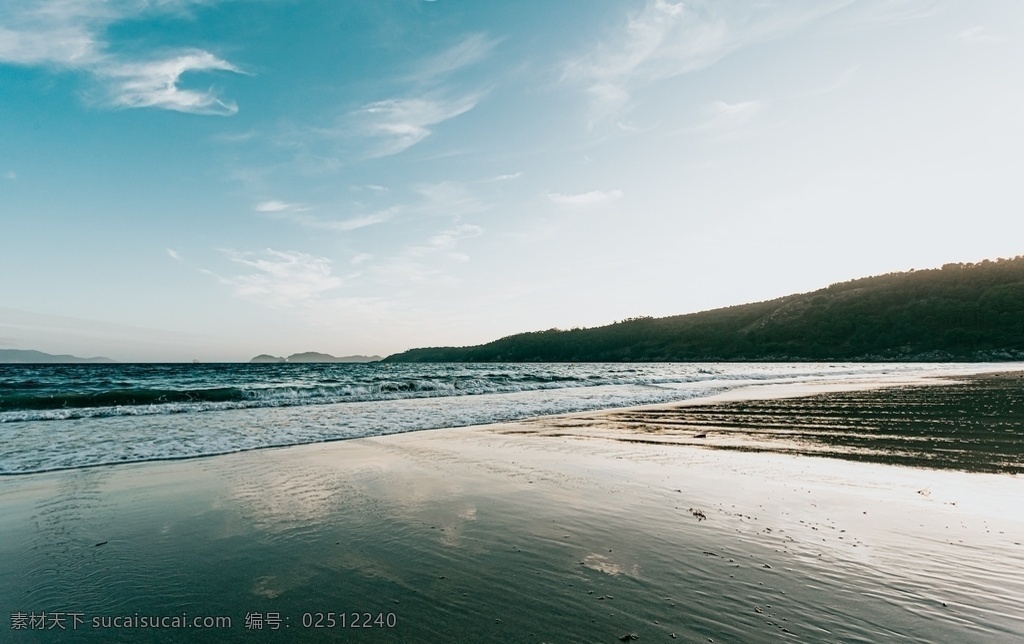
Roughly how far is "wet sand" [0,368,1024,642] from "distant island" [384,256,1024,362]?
3804 inches

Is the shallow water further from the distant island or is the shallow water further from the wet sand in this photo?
the distant island

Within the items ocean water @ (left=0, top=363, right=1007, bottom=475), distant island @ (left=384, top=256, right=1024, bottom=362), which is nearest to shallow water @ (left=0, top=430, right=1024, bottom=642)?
ocean water @ (left=0, top=363, right=1007, bottom=475)

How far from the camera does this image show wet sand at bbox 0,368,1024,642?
3840 millimetres

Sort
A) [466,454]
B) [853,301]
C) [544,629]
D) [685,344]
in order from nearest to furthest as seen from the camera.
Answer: [544,629]
[466,454]
[853,301]
[685,344]

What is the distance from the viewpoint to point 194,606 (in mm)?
4281

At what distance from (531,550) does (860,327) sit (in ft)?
400

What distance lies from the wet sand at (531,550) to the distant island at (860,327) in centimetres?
9662

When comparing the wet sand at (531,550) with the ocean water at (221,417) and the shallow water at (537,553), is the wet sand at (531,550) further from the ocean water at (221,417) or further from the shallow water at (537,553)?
the ocean water at (221,417)

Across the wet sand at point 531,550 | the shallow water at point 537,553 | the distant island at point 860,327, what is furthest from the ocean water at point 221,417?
the distant island at point 860,327

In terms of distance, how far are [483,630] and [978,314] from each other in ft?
395

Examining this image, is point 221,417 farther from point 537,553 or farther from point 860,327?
point 860,327

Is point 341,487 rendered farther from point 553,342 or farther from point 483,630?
point 553,342

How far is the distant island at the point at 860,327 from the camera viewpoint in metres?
83.9

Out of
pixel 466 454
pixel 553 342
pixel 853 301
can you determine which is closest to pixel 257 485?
pixel 466 454
